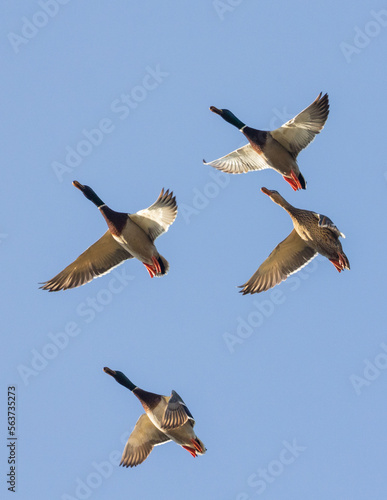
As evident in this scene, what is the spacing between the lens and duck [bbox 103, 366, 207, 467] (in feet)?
47.3

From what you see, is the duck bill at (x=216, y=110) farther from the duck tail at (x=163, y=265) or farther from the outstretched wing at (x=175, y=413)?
the outstretched wing at (x=175, y=413)

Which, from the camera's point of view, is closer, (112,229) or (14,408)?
(112,229)

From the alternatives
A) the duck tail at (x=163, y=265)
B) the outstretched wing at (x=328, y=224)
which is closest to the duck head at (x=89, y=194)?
the duck tail at (x=163, y=265)

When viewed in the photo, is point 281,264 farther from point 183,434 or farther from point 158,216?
point 183,434

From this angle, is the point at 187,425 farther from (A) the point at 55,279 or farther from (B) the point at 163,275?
(A) the point at 55,279

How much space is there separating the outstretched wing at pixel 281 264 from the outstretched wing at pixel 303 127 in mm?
1695

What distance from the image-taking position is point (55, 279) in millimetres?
16703

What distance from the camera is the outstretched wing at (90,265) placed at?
54.6 feet

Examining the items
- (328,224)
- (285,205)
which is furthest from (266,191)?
(328,224)

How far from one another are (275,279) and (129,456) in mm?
3876

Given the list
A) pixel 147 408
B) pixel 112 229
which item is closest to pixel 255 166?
A: pixel 112 229

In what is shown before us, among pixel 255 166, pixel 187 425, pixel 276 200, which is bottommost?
pixel 187 425

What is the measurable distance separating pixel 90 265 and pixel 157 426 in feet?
10.2

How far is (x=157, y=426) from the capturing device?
15555 millimetres
